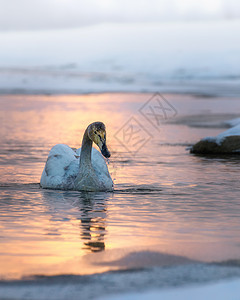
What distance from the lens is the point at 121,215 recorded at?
30.0ft

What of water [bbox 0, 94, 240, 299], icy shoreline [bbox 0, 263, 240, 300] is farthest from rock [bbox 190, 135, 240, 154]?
icy shoreline [bbox 0, 263, 240, 300]

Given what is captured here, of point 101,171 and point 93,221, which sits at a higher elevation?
point 101,171

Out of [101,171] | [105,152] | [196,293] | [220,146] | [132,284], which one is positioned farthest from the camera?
[220,146]

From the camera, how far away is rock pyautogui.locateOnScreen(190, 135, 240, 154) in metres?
16.9

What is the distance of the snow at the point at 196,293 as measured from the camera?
5.70 m

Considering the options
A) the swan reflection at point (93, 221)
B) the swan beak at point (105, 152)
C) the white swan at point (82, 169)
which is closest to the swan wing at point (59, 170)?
the white swan at point (82, 169)

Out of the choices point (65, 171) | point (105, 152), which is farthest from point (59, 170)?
point (105, 152)

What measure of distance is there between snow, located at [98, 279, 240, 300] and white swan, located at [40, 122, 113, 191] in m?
4.79

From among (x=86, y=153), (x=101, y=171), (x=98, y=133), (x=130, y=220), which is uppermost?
(x=98, y=133)

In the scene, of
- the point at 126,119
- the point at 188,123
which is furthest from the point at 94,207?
the point at 126,119

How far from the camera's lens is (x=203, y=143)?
17141 millimetres

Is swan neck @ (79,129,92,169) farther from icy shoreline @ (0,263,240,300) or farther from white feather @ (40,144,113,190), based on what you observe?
icy shoreline @ (0,263,240,300)

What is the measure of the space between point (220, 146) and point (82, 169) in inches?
266

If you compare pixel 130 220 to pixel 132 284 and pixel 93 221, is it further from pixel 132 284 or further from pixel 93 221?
pixel 132 284
